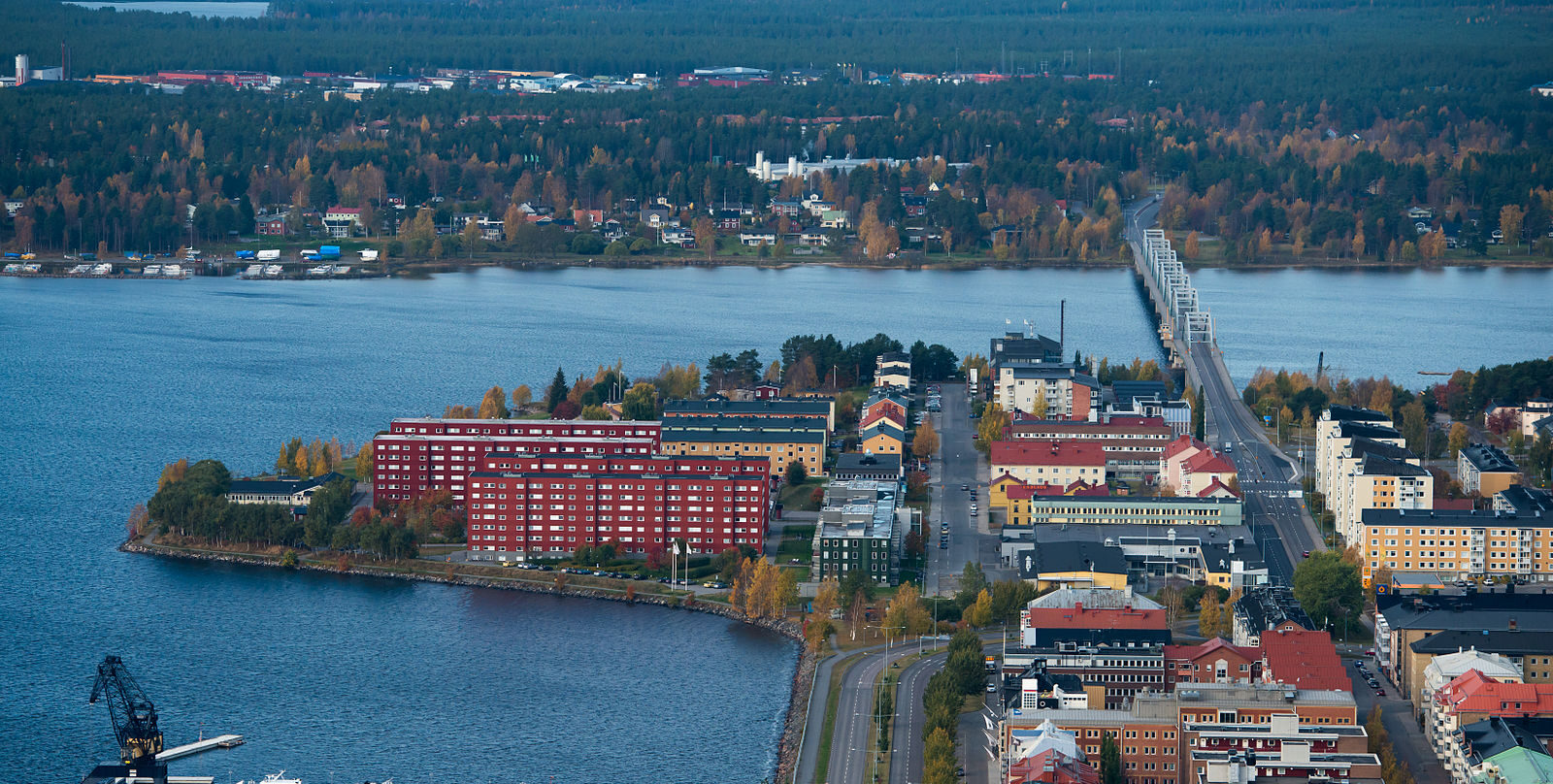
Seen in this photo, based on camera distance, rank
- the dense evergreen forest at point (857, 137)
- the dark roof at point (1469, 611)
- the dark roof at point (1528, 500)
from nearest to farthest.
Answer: the dark roof at point (1469, 611), the dark roof at point (1528, 500), the dense evergreen forest at point (857, 137)

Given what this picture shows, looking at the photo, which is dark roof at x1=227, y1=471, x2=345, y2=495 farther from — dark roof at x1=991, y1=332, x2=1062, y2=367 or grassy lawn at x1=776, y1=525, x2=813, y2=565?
dark roof at x1=991, y1=332, x2=1062, y2=367

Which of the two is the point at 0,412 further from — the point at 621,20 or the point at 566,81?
the point at 621,20

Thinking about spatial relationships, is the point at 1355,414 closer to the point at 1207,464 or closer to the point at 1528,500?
the point at 1207,464

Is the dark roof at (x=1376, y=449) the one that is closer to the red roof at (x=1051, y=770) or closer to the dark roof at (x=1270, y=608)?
the dark roof at (x=1270, y=608)

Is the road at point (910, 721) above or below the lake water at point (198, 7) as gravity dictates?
below

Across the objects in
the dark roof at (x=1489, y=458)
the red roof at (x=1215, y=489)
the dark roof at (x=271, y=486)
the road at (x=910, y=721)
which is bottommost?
the road at (x=910, y=721)

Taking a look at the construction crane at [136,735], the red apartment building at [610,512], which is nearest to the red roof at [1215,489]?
the red apartment building at [610,512]

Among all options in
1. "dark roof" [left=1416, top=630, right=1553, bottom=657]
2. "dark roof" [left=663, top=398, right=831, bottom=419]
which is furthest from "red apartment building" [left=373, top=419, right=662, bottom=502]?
"dark roof" [left=1416, top=630, right=1553, bottom=657]
